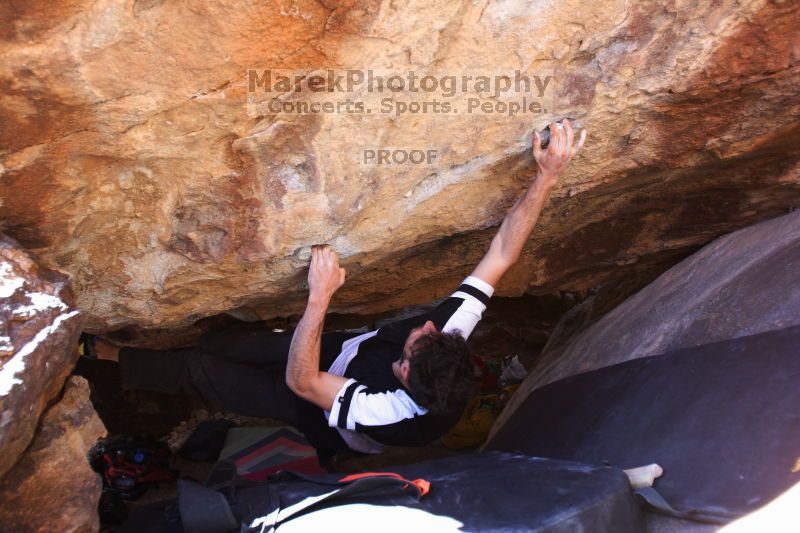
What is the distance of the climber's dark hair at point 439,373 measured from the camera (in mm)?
2043

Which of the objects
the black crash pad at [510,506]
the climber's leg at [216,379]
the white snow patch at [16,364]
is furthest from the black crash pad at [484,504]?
the climber's leg at [216,379]

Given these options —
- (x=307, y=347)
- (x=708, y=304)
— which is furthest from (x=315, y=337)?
(x=708, y=304)

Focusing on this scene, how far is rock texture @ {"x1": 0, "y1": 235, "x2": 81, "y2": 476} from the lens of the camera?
134cm

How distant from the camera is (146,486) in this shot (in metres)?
2.97

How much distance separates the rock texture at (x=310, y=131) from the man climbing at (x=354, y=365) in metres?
0.10

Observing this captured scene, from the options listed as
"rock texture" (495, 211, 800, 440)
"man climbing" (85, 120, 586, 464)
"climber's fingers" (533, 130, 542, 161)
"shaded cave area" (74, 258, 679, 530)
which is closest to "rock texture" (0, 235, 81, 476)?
"man climbing" (85, 120, 586, 464)

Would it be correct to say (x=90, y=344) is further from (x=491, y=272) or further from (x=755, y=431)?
(x=755, y=431)

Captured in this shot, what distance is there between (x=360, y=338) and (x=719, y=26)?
146 centimetres

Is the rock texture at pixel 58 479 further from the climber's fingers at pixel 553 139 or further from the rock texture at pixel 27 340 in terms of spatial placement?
the climber's fingers at pixel 553 139

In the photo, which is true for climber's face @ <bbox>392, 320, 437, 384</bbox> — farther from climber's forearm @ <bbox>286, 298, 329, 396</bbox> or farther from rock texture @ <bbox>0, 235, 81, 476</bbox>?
rock texture @ <bbox>0, 235, 81, 476</bbox>

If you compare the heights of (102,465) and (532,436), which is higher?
(532,436)

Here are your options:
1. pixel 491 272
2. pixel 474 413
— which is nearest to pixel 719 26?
pixel 491 272

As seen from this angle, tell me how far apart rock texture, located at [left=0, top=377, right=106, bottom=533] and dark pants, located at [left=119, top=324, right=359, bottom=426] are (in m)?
0.87

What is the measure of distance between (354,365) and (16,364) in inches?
44.2
